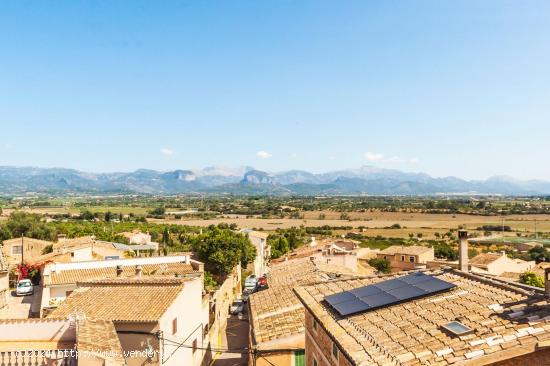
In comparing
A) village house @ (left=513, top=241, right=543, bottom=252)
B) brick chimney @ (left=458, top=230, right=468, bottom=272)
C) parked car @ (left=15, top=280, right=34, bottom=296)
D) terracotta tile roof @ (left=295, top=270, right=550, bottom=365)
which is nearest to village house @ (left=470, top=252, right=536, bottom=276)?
village house @ (left=513, top=241, right=543, bottom=252)

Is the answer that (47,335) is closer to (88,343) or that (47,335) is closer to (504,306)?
(88,343)

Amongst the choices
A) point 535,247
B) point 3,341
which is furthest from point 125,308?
point 535,247

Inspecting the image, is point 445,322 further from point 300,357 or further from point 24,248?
point 24,248

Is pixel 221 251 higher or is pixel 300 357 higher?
pixel 300 357

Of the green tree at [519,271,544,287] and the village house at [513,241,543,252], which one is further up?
the green tree at [519,271,544,287]

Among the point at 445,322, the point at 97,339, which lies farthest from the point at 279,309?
the point at 97,339

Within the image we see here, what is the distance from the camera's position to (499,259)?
4031 centimetres

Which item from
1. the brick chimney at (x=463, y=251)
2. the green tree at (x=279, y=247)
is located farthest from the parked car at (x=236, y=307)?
the green tree at (x=279, y=247)

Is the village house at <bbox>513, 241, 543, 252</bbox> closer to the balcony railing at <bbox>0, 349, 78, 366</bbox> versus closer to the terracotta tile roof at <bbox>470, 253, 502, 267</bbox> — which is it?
the terracotta tile roof at <bbox>470, 253, 502, 267</bbox>

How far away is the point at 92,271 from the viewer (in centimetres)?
2689

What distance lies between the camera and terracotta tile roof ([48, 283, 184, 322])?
43.0ft

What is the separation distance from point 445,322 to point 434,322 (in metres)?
0.22

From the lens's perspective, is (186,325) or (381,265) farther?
(381,265)

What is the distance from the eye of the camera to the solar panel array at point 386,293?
32.1ft
